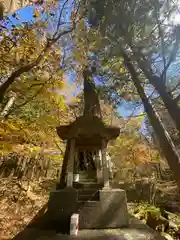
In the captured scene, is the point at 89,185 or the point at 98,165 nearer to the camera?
the point at 89,185

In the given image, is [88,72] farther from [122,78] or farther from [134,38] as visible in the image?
[134,38]

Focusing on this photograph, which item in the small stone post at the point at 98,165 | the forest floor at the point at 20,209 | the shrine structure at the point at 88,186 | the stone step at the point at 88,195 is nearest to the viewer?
the shrine structure at the point at 88,186

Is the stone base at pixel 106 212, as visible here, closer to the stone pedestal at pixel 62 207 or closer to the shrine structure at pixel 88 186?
the shrine structure at pixel 88 186

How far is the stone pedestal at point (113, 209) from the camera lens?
4191 mm

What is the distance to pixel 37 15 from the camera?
5.49m

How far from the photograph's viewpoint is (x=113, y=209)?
438cm

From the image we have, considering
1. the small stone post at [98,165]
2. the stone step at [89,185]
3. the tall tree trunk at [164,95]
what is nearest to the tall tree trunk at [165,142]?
the tall tree trunk at [164,95]

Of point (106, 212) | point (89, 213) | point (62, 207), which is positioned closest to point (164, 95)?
point (106, 212)

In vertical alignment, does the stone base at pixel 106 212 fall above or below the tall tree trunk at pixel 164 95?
below

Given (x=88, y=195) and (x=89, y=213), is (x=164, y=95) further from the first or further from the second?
(x=89, y=213)

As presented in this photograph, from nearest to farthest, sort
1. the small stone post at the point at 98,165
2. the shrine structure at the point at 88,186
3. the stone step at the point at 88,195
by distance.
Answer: the shrine structure at the point at 88,186 < the stone step at the point at 88,195 < the small stone post at the point at 98,165

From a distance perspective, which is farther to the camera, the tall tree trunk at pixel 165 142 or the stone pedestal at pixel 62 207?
the stone pedestal at pixel 62 207

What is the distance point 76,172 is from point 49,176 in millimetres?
8210

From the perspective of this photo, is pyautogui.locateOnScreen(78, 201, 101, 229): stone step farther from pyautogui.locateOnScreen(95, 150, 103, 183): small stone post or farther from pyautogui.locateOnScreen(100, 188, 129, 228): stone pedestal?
pyautogui.locateOnScreen(95, 150, 103, 183): small stone post
